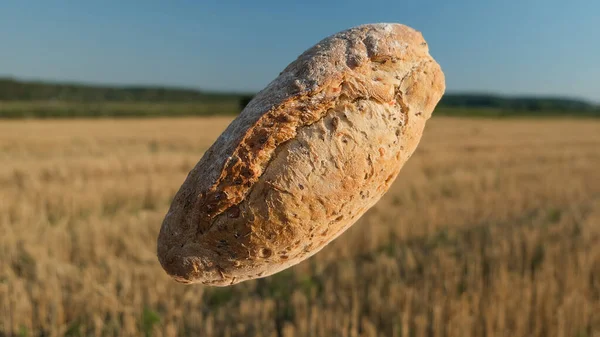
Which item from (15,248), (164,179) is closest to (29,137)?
(164,179)

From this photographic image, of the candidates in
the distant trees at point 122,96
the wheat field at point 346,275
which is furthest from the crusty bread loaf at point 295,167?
the distant trees at point 122,96

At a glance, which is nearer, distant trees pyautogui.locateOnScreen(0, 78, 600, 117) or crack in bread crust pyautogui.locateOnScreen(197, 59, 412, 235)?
crack in bread crust pyautogui.locateOnScreen(197, 59, 412, 235)

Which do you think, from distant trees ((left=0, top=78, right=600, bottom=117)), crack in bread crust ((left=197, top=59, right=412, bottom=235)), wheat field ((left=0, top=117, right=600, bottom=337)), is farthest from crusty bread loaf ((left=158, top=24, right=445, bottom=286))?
distant trees ((left=0, top=78, right=600, bottom=117))

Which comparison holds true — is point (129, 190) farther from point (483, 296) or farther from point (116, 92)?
point (116, 92)

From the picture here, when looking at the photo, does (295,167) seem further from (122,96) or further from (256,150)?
(122,96)

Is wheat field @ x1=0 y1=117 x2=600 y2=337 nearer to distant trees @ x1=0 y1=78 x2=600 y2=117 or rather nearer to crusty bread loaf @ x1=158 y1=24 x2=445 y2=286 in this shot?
crusty bread loaf @ x1=158 y1=24 x2=445 y2=286
